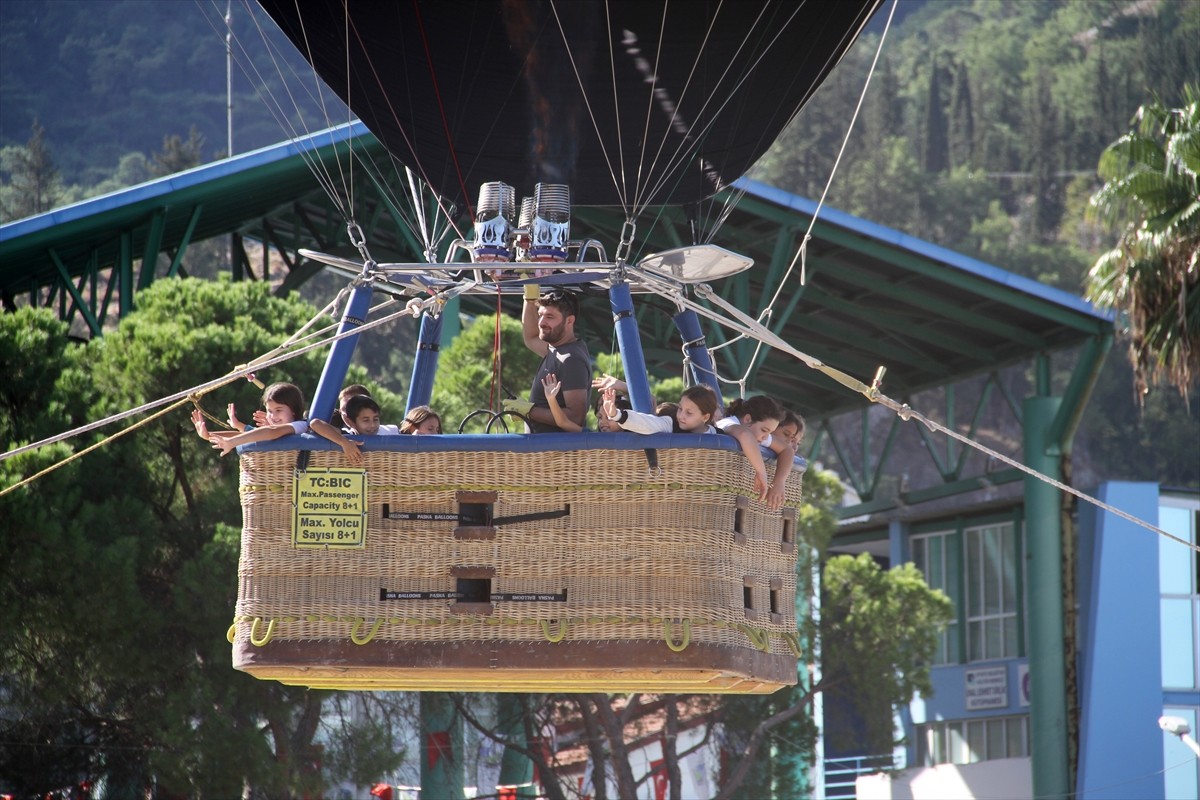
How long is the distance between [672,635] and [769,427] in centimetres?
103

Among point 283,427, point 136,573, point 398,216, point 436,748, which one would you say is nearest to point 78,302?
point 398,216

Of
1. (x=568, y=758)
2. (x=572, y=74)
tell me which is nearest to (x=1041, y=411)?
(x=568, y=758)

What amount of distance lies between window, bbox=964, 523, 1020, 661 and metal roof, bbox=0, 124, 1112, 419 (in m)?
3.01

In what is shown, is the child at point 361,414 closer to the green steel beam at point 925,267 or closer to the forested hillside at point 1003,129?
the green steel beam at point 925,267

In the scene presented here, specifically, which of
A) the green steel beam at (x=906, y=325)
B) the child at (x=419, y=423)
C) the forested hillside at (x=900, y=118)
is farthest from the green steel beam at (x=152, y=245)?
the forested hillside at (x=900, y=118)

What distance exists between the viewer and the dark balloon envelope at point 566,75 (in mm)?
8039

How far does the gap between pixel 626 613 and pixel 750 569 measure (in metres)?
0.65

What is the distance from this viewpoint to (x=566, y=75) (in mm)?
8258

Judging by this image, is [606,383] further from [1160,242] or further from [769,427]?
[1160,242]

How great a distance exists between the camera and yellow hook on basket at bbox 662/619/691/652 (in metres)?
6.64

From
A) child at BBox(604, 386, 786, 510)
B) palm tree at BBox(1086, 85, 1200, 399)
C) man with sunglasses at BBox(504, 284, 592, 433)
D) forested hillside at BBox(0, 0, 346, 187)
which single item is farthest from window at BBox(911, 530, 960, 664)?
forested hillside at BBox(0, 0, 346, 187)

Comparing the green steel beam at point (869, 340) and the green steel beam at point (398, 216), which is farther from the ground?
the green steel beam at point (869, 340)

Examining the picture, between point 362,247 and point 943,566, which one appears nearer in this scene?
point 362,247

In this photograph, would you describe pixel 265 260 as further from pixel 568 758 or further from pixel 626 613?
pixel 626 613
